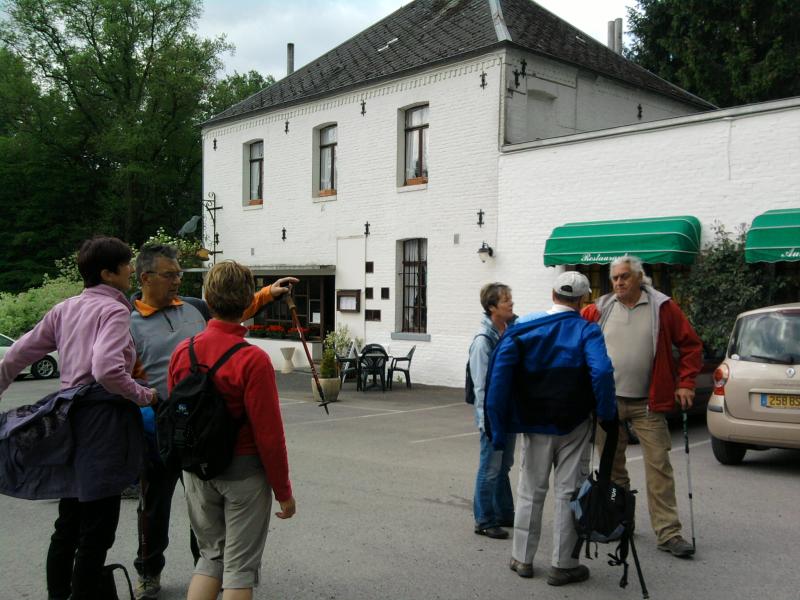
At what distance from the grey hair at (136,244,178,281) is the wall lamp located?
11565mm

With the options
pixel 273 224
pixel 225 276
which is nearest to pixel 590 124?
pixel 273 224

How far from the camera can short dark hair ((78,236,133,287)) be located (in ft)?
12.9

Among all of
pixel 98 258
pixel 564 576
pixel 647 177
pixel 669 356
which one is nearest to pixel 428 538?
pixel 564 576

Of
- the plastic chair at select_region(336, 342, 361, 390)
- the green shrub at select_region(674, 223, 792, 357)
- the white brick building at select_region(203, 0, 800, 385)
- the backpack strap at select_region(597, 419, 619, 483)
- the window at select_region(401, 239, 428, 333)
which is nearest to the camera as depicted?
the backpack strap at select_region(597, 419, 619, 483)

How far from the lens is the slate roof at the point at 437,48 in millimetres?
16969

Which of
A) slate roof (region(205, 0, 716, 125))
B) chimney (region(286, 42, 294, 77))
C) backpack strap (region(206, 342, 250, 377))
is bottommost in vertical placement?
backpack strap (region(206, 342, 250, 377))

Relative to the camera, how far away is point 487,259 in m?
15.8

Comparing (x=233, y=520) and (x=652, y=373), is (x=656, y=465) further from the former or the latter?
(x=233, y=520)

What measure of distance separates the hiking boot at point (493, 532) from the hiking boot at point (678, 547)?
1.08m

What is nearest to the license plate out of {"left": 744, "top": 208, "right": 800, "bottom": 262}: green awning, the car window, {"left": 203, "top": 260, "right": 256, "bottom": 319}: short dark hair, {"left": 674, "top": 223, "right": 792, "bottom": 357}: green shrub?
the car window

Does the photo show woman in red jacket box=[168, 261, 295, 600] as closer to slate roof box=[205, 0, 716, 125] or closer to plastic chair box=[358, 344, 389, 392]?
plastic chair box=[358, 344, 389, 392]

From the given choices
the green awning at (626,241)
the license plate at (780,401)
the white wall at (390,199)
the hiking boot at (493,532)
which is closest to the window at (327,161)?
the white wall at (390,199)

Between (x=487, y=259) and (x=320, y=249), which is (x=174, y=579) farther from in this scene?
(x=320, y=249)

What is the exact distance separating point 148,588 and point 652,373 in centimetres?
347
